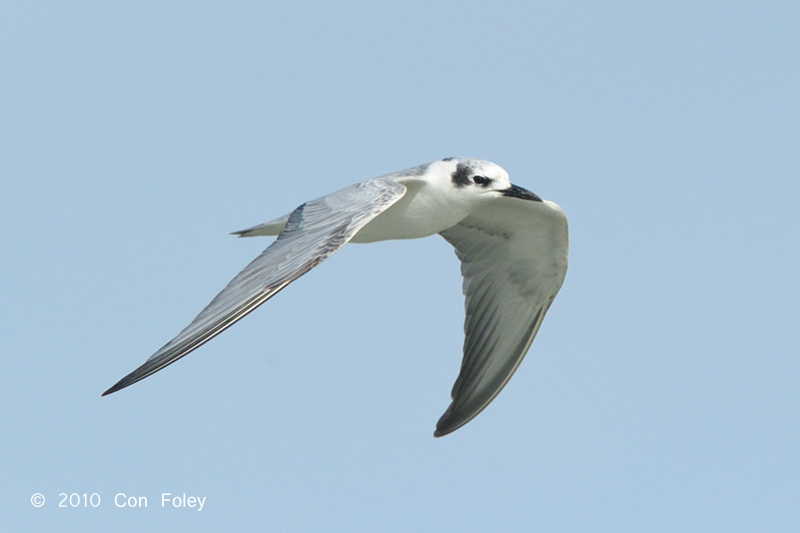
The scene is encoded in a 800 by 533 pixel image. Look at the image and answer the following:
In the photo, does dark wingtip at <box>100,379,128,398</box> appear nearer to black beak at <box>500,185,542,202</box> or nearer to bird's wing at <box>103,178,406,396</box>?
bird's wing at <box>103,178,406,396</box>

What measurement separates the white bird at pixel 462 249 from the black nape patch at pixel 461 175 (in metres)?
0.01

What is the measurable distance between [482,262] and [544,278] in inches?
37.6

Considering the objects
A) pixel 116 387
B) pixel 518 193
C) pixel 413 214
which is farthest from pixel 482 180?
pixel 116 387

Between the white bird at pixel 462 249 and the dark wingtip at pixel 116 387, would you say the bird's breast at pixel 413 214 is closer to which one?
the white bird at pixel 462 249

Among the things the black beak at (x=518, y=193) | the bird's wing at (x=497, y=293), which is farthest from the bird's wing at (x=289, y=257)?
the bird's wing at (x=497, y=293)

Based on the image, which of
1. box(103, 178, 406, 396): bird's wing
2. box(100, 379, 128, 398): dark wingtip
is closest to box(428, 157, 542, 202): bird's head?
box(103, 178, 406, 396): bird's wing

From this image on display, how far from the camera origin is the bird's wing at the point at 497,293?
14.7 metres

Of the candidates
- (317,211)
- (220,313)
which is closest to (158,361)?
(220,313)

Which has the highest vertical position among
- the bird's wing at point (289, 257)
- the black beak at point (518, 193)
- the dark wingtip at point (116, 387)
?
the black beak at point (518, 193)

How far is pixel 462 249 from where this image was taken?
15.2 metres

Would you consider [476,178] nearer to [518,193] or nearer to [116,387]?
[518,193]

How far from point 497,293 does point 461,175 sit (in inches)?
102

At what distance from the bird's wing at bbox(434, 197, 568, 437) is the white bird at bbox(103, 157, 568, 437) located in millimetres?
15

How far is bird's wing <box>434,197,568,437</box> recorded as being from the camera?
1468cm
